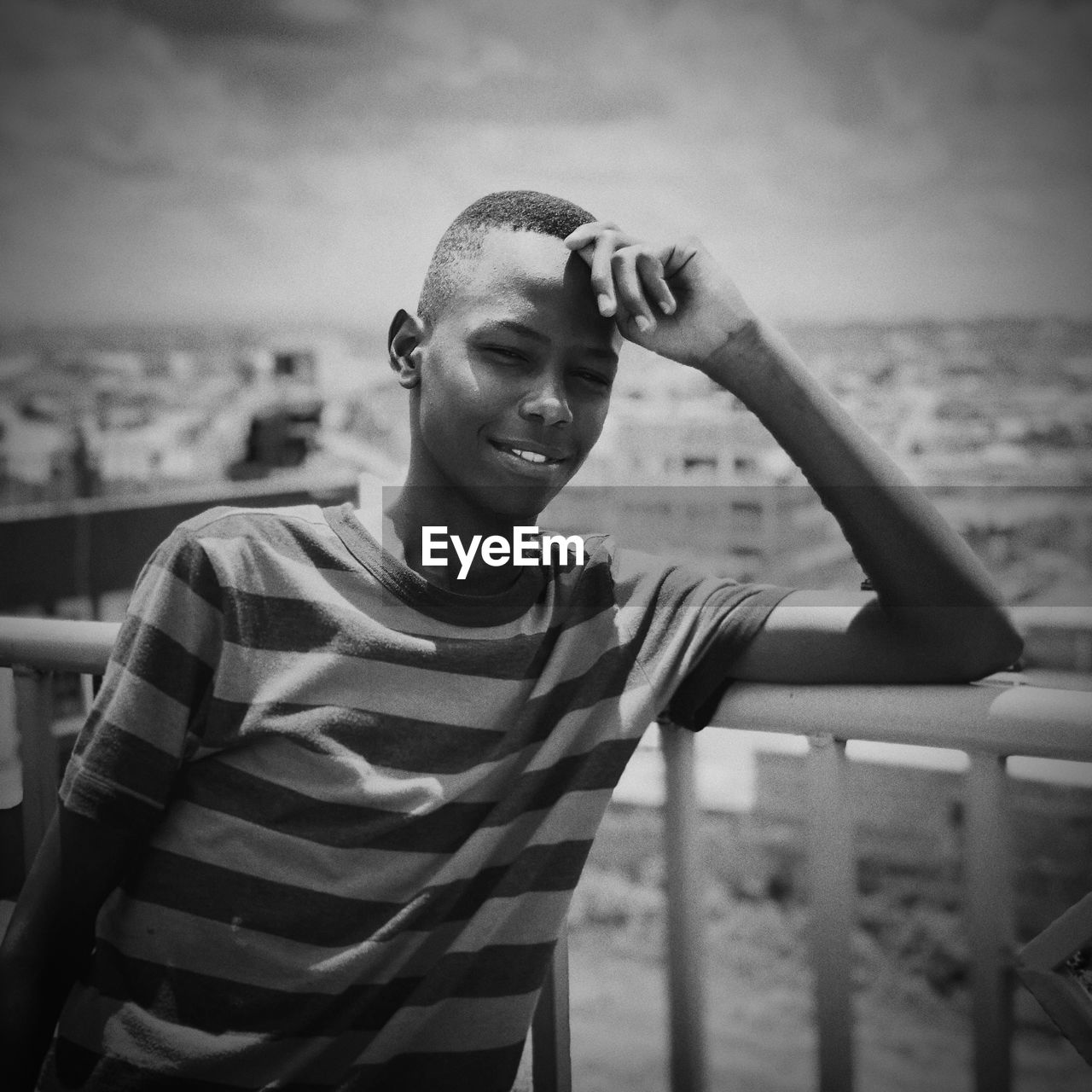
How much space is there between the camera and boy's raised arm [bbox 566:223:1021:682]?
3.44ft

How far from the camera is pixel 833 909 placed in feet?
3.44

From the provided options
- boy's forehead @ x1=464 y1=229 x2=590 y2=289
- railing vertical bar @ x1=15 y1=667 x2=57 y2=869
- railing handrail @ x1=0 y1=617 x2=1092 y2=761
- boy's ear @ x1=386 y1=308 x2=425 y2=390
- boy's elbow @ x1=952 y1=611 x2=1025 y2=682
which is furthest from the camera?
railing vertical bar @ x1=15 y1=667 x2=57 y2=869

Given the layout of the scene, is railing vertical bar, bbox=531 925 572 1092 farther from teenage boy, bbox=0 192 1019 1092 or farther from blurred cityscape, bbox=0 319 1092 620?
blurred cityscape, bbox=0 319 1092 620

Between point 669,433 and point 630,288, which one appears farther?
point 669,433

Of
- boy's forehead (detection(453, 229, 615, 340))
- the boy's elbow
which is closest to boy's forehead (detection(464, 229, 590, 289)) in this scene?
boy's forehead (detection(453, 229, 615, 340))

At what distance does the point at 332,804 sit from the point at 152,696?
0.22m

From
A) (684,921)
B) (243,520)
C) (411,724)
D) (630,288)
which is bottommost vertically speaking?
(684,921)

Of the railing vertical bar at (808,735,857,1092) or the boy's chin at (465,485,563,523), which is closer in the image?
the railing vertical bar at (808,735,857,1092)

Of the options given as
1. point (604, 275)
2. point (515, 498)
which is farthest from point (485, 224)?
point (515, 498)

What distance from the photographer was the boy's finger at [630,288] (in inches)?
42.6

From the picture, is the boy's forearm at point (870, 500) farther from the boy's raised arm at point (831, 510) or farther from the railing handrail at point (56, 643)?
the railing handrail at point (56, 643)

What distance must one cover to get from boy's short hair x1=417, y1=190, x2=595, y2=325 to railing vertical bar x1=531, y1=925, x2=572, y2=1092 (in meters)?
0.78

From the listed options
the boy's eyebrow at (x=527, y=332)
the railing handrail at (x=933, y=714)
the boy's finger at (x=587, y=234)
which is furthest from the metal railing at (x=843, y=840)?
the boy's finger at (x=587, y=234)

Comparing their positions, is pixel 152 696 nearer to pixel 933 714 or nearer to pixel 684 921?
pixel 684 921
